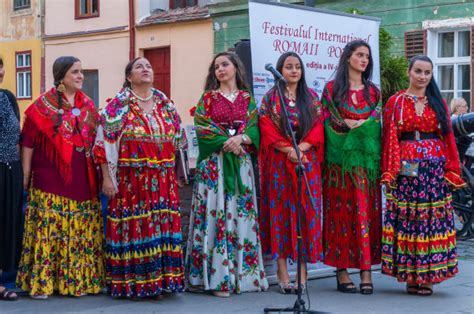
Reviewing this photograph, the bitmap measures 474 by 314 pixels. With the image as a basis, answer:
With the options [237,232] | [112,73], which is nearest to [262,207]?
[237,232]

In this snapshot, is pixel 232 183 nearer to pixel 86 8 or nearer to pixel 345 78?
pixel 345 78

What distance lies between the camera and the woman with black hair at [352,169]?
22.9 feet

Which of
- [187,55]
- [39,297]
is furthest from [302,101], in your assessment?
[187,55]

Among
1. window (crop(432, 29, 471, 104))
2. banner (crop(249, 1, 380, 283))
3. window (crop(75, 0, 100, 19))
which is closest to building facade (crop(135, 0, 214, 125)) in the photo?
window (crop(75, 0, 100, 19))

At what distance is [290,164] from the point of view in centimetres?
698

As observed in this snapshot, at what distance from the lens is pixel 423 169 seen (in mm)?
6887

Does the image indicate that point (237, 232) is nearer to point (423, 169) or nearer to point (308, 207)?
point (308, 207)

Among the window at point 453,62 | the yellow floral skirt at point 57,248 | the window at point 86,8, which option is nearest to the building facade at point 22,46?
the window at point 86,8

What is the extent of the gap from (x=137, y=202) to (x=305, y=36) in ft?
7.52

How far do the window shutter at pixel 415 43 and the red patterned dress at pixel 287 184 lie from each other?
11.0m

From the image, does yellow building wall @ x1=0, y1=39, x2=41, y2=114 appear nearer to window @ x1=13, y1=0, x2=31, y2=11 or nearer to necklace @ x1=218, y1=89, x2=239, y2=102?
window @ x1=13, y1=0, x2=31, y2=11

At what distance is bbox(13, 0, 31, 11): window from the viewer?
93.5 ft

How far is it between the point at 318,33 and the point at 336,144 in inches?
52.0

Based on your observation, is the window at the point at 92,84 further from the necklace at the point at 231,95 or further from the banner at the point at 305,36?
the necklace at the point at 231,95
